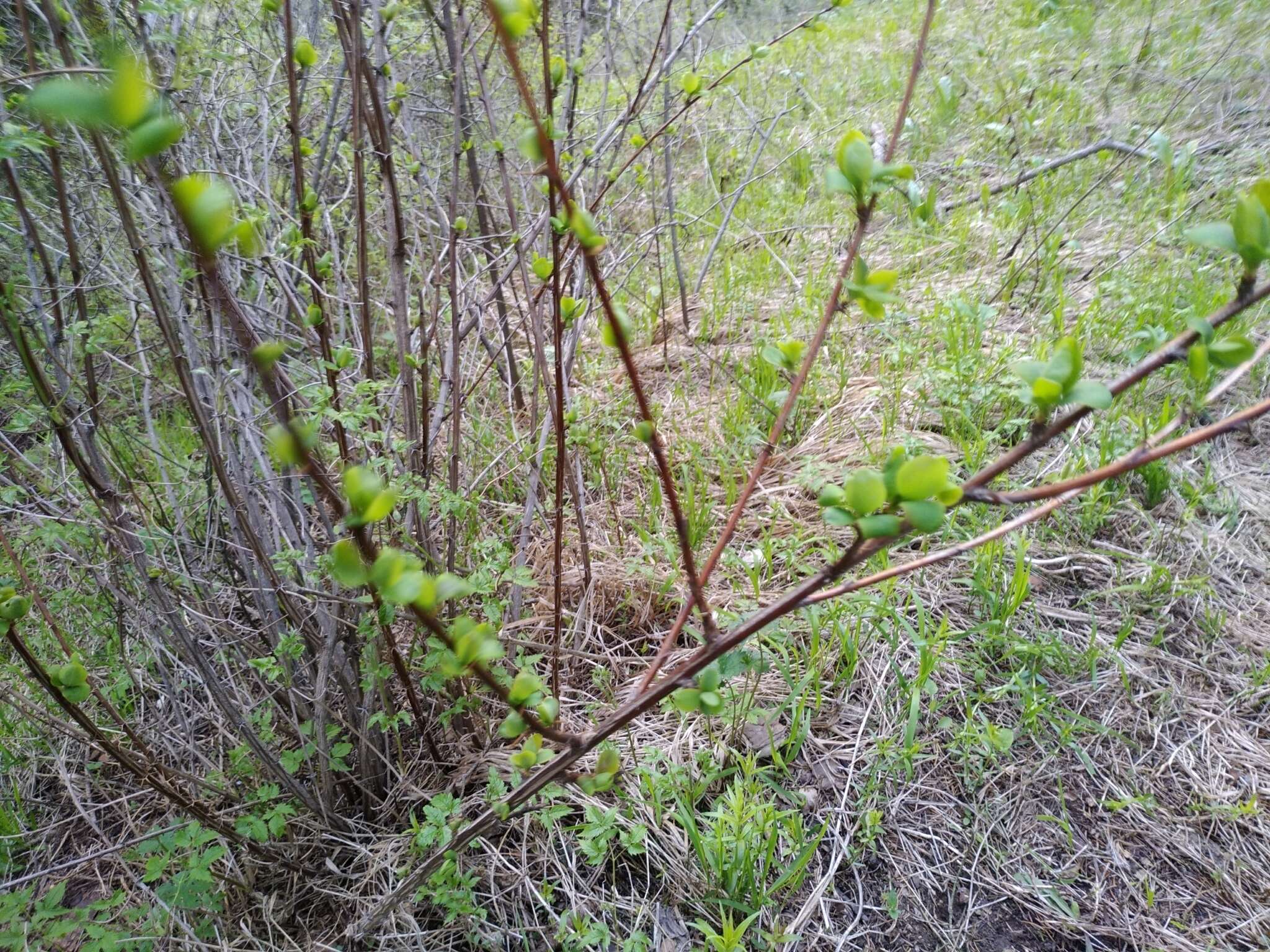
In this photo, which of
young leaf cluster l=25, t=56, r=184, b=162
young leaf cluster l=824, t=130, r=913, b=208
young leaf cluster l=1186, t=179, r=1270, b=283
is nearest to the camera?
young leaf cluster l=25, t=56, r=184, b=162

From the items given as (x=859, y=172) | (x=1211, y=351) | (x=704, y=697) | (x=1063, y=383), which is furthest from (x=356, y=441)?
(x=1211, y=351)

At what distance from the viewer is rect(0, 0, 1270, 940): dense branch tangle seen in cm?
67

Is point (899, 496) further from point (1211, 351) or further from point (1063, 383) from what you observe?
point (1211, 351)

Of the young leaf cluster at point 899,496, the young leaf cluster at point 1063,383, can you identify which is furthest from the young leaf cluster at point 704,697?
the young leaf cluster at point 1063,383

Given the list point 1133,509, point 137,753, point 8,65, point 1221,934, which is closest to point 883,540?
point 1221,934

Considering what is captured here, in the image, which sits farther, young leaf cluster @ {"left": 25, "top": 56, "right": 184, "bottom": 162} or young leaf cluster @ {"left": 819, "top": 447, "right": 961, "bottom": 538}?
young leaf cluster @ {"left": 819, "top": 447, "right": 961, "bottom": 538}

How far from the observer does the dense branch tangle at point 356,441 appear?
0.67 meters

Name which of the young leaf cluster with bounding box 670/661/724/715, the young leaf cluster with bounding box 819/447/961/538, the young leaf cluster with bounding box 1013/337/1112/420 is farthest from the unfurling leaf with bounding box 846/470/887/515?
the young leaf cluster with bounding box 670/661/724/715

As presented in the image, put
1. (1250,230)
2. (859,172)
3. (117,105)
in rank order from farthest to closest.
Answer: (859,172)
(1250,230)
(117,105)

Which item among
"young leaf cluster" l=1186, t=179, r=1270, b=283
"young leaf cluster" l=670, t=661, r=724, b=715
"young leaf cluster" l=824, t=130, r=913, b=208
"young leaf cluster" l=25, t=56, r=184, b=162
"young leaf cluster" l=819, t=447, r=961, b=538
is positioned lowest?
"young leaf cluster" l=670, t=661, r=724, b=715

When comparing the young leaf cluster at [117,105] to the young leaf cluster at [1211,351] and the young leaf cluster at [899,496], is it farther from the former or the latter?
the young leaf cluster at [1211,351]

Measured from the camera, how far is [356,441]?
1705 millimetres

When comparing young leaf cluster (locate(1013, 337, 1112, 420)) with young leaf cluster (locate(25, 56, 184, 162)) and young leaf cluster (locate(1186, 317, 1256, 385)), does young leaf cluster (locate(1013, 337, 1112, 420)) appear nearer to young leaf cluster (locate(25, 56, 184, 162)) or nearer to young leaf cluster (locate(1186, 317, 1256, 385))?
young leaf cluster (locate(1186, 317, 1256, 385))

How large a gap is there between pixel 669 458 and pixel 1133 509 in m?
1.39
